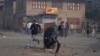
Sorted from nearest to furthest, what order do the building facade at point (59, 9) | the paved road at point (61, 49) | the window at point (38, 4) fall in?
the paved road at point (61, 49) < the building facade at point (59, 9) < the window at point (38, 4)

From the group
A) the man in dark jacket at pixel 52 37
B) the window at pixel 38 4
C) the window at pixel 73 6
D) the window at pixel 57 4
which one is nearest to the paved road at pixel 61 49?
the man in dark jacket at pixel 52 37

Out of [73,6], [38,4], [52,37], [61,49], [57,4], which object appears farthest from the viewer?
[73,6]

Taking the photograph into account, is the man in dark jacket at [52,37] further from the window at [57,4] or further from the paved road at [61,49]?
the window at [57,4]

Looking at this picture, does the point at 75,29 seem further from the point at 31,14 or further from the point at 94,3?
the point at 94,3

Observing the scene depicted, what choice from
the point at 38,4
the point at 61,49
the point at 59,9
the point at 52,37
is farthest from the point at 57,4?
the point at 52,37

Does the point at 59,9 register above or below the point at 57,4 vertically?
below

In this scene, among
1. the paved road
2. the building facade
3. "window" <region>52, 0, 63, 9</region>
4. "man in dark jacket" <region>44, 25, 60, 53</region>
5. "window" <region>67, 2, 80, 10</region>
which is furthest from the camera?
"window" <region>67, 2, 80, 10</region>

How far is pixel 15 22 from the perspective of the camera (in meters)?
71.4

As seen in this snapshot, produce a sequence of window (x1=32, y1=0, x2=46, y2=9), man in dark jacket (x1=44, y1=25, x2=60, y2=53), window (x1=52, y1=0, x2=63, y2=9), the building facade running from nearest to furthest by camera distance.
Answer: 1. man in dark jacket (x1=44, y1=25, x2=60, y2=53)
2. the building facade
3. window (x1=32, y1=0, x2=46, y2=9)
4. window (x1=52, y1=0, x2=63, y2=9)

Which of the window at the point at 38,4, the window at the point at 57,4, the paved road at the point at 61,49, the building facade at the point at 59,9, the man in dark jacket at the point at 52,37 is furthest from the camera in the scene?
the window at the point at 57,4

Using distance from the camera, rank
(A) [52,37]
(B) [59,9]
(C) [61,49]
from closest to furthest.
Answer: (A) [52,37], (C) [61,49], (B) [59,9]

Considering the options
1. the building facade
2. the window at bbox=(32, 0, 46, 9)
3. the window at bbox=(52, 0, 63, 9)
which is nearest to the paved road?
the building facade

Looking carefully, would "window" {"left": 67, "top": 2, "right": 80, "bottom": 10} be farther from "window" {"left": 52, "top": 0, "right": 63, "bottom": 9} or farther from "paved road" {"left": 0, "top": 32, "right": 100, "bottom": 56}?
"paved road" {"left": 0, "top": 32, "right": 100, "bottom": 56}

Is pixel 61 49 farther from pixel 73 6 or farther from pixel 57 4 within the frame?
pixel 73 6
